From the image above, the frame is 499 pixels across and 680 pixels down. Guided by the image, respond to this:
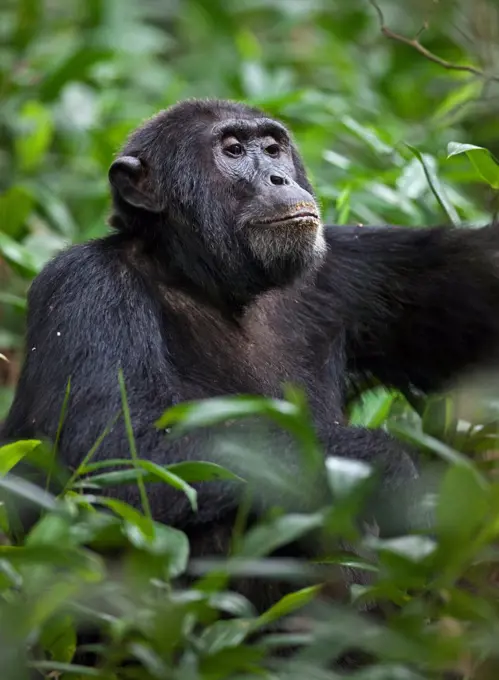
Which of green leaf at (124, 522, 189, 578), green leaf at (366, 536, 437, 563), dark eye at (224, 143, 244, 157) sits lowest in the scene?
green leaf at (124, 522, 189, 578)

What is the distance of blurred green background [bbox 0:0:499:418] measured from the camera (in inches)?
289

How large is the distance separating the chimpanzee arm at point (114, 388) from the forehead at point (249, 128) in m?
0.89

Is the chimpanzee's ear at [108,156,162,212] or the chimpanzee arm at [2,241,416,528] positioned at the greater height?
the chimpanzee's ear at [108,156,162,212]

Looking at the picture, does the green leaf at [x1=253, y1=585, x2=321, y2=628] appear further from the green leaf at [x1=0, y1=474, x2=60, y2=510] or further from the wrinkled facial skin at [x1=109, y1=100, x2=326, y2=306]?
the wrinkled facial skin at [x1=109, y1=100, x2=326, y2=306]

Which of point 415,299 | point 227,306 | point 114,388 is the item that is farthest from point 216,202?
point 114,388

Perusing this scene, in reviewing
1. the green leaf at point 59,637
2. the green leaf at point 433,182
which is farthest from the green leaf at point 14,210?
the green leaf at point 59,637

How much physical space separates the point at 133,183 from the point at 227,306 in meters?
0.73

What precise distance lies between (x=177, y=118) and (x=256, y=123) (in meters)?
0.39

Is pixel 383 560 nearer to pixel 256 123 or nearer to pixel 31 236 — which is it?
pixel 256 123

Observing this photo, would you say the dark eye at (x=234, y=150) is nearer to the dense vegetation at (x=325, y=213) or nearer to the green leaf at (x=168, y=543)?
the dense vegetation at (x=325, y=213)

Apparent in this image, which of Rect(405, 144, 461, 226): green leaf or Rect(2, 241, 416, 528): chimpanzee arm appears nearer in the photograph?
Rect(2, 241, 416, 528): chimpanzee arm

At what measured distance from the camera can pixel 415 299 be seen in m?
6.17

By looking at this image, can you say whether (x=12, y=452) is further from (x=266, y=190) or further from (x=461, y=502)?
(x=266, y=190)

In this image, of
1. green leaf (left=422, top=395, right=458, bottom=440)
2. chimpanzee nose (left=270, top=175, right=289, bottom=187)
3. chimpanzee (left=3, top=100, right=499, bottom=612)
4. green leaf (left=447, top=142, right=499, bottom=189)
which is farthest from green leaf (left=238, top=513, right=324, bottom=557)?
chimpanzee nose (left=270, top=175, right=289, bottom=187)
